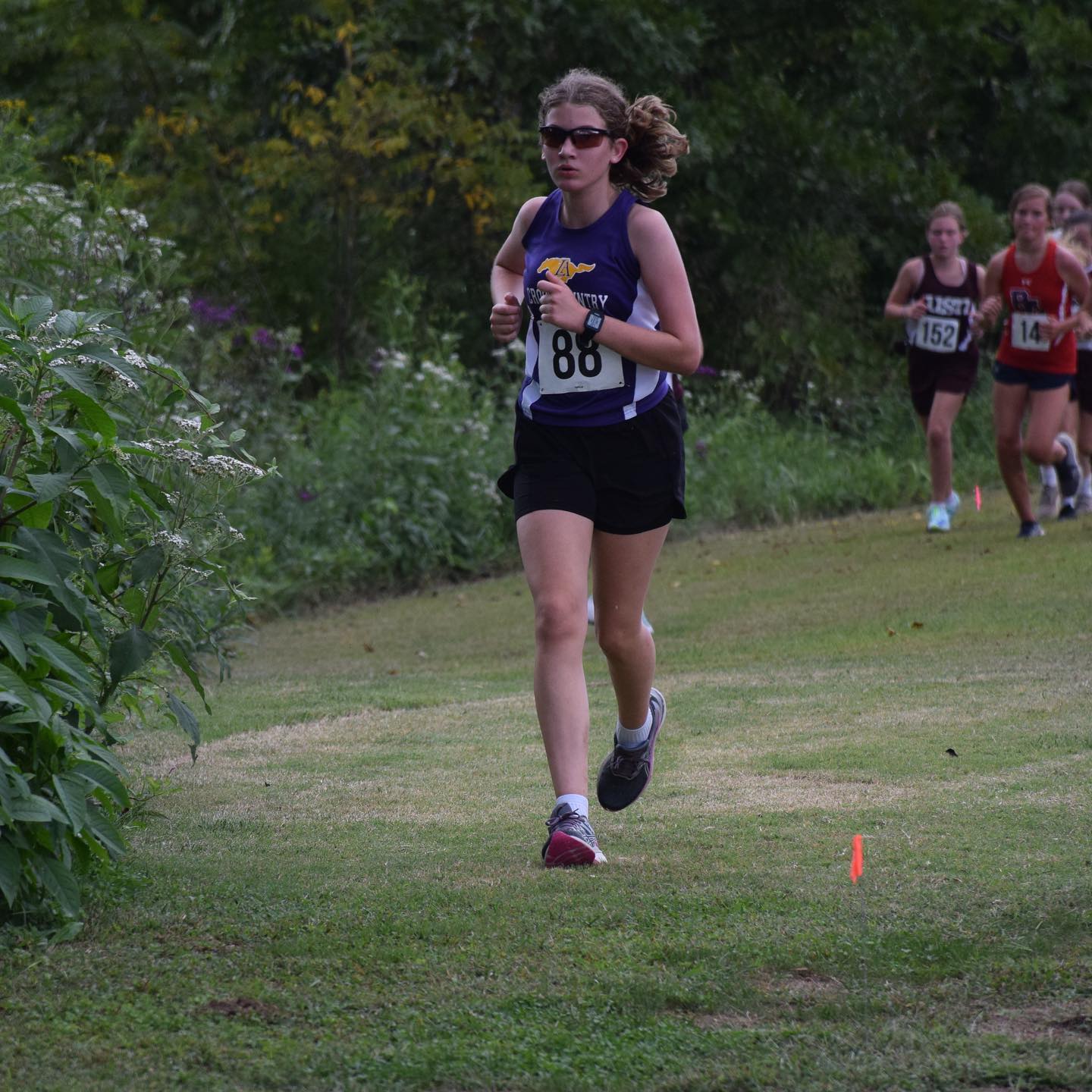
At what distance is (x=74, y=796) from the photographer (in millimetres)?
3744

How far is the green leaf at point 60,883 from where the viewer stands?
3.75 metres

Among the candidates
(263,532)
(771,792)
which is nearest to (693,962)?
(771,792)

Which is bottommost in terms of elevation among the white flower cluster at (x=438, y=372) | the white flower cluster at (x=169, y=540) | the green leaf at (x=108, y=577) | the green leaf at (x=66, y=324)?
the white flower cluster at (x=438, y=372)

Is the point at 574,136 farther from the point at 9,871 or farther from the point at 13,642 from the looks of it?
the point at 9,871

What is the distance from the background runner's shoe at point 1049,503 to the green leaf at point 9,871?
10.3 m

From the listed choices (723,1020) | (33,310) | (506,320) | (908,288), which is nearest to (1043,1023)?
(723,1020)

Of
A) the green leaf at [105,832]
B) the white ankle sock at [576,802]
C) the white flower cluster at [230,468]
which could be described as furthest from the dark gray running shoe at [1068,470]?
the green leaf at [105,832]

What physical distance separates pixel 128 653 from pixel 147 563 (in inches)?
9.0

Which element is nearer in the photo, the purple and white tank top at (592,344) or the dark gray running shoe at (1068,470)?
the purple and white tank top at (592,344)

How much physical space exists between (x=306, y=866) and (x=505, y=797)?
44.5 inches

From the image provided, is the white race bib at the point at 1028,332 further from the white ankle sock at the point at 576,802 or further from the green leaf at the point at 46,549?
the green leaf at the point at 46,549

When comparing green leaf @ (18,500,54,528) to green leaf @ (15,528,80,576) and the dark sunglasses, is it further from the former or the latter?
the dark sunglasses

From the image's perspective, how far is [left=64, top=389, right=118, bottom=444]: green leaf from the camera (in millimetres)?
3889

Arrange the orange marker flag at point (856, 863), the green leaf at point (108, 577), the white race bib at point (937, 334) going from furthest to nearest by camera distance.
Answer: the white race bib at point (937, 334), the green leaf at point (108, 577), the orange marker flag at point (856, 863)
